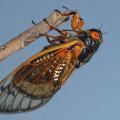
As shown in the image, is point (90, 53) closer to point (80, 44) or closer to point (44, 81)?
point (80, 44)

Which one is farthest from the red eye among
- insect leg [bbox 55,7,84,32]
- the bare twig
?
the bare twig

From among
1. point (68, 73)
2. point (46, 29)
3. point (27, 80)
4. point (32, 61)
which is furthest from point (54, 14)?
point (68, 73)

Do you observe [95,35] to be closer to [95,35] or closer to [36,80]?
[95,35]

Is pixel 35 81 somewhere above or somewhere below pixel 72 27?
below

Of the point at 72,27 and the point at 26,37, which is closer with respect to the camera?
the point at 26,37

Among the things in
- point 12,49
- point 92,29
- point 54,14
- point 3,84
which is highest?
point 92,29

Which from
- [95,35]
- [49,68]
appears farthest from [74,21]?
[49,68]

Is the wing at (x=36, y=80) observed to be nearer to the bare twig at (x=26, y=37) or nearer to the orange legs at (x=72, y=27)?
the orange legs at (x=72, y=27)
